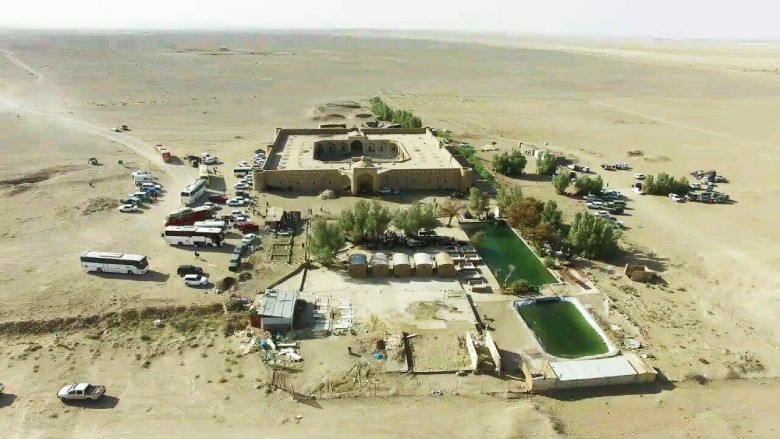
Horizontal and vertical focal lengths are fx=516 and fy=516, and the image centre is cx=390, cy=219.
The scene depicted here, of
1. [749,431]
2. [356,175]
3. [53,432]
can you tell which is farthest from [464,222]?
[53,432]

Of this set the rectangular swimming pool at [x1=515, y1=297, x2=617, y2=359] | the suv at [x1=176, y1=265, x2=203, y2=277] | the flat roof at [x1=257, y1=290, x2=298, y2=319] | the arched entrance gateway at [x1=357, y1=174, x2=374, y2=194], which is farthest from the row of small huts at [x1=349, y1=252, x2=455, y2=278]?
the arched entrance gateway at [x1=357, y1=174, x2=374, y2=194]

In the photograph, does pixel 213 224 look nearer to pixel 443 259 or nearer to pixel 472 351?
pixel 443 259

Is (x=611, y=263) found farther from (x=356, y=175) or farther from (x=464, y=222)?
(x=356, y=175)

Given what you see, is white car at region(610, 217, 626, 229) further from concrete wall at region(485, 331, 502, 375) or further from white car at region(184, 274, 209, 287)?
white car at region(184, 274, 209, 287)

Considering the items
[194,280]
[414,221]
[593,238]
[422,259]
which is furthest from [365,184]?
[593,238]

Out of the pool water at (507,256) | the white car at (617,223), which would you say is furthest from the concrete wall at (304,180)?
the white car at (617,223)

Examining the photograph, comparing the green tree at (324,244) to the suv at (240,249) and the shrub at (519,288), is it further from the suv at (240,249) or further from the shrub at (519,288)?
the shrub at (519,288)
